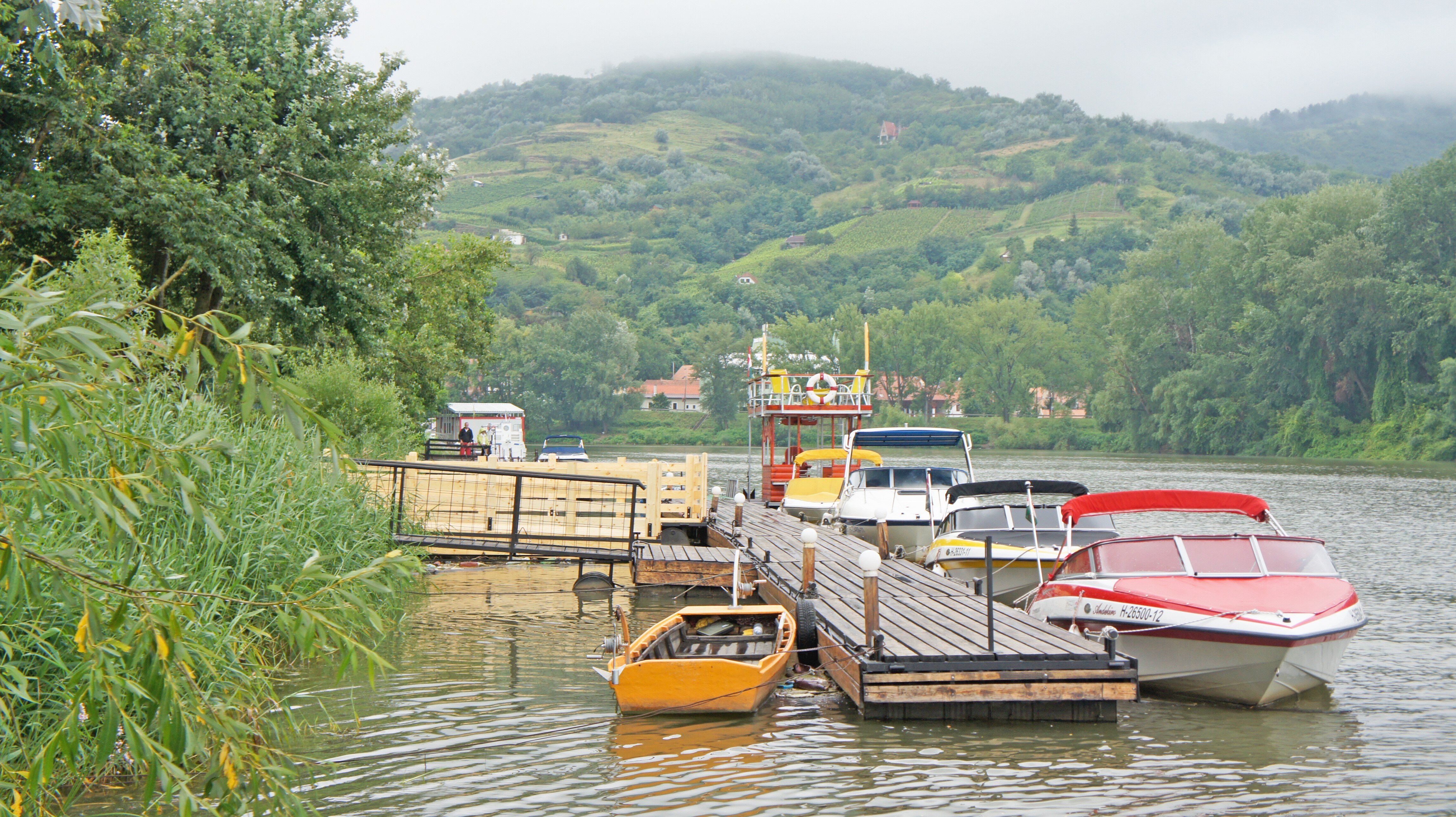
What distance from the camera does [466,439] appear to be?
50438 mm

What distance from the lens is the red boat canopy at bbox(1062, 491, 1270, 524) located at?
44.0ft

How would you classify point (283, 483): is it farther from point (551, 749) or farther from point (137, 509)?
point (137, 509)

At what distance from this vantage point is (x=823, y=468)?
31.3 m

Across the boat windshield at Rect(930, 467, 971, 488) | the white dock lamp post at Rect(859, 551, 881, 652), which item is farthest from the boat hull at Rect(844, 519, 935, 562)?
the white dock lamp post at Rect(859, 551, 881, 652)

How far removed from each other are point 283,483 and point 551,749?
5.15 m

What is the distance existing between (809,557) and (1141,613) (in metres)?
3.55

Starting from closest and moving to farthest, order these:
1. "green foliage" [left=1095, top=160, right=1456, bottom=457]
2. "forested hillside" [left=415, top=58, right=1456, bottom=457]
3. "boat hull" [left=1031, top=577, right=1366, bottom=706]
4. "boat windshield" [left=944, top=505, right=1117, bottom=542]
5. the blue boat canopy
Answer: "boat hull" [left=1031, top=577, right=1366, bottom=706], "boat windshield" [left=944, top=505, right=1117, bottom=542], the blue boat canopy, "green foliage" [left=1095, top=160, right=1456, bottom=457], "forested hillside" [left=415, top=58, right=1456, bottom=457]

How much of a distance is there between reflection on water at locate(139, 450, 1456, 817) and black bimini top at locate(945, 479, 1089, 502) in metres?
4.54

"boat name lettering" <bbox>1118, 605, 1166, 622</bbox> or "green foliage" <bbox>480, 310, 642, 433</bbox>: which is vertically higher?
"green foliage" <bbox>480, 310, 642, 433</bbox>

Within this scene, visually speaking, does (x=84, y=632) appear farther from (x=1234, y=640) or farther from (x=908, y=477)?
(x=908, y=477)

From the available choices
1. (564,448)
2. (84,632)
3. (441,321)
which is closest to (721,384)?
(564,448)

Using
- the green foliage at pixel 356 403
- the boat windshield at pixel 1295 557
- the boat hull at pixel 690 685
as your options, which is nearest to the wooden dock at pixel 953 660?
the boat hull at pixel 690 685

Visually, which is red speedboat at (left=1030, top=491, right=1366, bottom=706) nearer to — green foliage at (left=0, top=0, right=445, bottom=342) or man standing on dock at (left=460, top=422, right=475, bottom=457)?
green foliage at (left=0, top=0, right=445, bottom=342)

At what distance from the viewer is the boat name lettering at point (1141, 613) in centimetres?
1144
